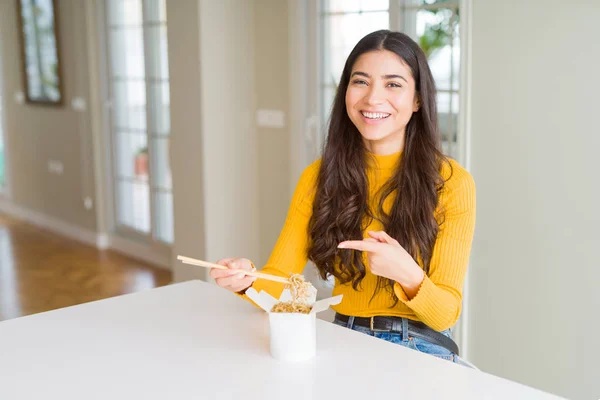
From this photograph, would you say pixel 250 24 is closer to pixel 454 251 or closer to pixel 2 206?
pixel 454 251

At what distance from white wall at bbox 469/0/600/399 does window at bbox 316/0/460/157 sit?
0.62 ft

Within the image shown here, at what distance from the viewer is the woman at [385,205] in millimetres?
1874

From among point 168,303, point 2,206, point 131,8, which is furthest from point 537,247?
point 2,206

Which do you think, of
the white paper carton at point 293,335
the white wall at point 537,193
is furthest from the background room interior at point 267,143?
the white paper carton at point 293,335

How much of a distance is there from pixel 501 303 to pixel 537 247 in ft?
0.98

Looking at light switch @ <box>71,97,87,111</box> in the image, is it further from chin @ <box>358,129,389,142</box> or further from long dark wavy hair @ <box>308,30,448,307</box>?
chin @ <box>358,129,389,142</box>

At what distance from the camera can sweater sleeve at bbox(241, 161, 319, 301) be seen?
209 centimetres

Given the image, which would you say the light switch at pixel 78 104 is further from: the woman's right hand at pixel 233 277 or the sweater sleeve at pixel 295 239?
the woman's right hand at pixel 233 277

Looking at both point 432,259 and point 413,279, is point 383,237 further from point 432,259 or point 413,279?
point 432,259

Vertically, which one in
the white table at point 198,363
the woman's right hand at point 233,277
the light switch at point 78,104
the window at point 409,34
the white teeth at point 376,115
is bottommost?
the white table at point 198,363

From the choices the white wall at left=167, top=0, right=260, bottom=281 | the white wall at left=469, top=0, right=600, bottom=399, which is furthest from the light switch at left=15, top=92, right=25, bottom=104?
the white wall at left=469, top=0, right=600, bottom=399

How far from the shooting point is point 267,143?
13.8ft

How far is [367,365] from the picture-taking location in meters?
1.50

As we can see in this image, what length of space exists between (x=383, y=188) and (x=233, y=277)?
51 cm
